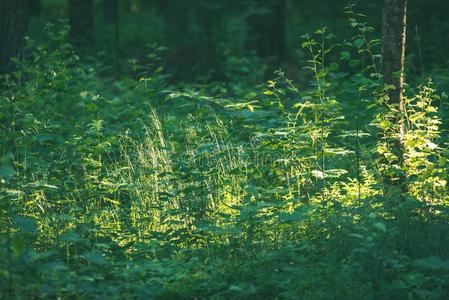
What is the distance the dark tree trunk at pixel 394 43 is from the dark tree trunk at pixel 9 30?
542cm

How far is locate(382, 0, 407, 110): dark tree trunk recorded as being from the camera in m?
5.99

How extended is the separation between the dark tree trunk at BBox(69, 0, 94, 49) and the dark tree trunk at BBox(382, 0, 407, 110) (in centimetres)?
930

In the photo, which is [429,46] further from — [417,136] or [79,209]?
[79,209]

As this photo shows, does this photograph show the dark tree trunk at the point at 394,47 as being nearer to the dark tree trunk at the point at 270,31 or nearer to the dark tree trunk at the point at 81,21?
the dark tree trunk at the point at 270,31

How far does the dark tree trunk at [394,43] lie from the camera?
599 cm

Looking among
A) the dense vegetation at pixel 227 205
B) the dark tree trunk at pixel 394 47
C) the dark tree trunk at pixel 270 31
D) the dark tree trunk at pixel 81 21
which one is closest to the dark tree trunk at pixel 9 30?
the dense vegetation at pixel 227 205

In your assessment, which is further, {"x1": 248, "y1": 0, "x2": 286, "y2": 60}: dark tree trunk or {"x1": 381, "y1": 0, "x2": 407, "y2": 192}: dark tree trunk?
{"x1": 248, "y1": 0, "x2": 286, "y2": 60}: dark tree trunk

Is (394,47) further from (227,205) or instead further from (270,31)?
(270,31)

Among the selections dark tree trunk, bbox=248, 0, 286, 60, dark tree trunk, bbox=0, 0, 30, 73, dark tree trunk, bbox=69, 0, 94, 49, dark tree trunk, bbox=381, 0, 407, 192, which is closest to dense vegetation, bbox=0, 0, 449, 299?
dark tree trunk, bbox=381, 0, 407, 192

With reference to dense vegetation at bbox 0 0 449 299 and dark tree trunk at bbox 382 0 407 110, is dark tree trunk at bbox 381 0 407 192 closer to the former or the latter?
dark tree trunk at bbox 382 0 407 110

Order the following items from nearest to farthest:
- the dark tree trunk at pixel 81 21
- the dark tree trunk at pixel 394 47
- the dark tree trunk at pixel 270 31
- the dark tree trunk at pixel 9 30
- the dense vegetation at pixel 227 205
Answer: the dense vegetation at pixel 227 205, the dark tree trunk at pixel 394 47, the dark tree trunk at pixel 9 30, the dark tree trunk at pixel 81 21, the dark tree trunk at pixel 270 31

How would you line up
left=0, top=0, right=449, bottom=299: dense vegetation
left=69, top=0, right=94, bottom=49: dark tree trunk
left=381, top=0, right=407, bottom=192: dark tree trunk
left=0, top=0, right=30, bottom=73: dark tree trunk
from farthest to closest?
left=69, top=0, right=94, bottom=49: dark tree trunk, left=0, top=0, right=30, bottom=73: dark tree trunk, left=381, top=0, right=407, bottom=192: dark tree trunk, left=0, top=0, right=449, bottom=299: dense vegetation

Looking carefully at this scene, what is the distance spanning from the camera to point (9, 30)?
9039 millimetres

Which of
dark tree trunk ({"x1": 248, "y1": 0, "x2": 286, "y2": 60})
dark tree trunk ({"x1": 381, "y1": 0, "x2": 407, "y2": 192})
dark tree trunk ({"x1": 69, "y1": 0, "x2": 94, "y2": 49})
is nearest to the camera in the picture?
dark tree trunk ({"x1": 381, "y1": 0, "x2": 407, "y2": 192})
